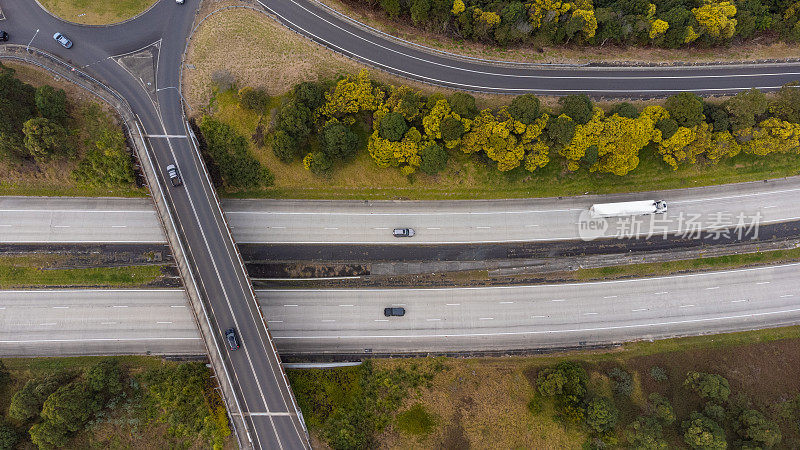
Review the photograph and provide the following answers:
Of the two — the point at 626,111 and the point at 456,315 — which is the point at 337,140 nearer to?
the point at 456,315

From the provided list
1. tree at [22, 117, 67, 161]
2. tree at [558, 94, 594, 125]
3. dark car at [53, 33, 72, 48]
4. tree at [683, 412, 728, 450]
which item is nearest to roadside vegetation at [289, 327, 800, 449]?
tree at [683, 412, 728, 450]

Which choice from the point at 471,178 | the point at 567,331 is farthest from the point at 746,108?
the point at 567,331

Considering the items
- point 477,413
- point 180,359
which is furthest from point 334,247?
point 477,413

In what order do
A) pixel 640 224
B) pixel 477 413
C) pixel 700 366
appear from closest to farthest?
pixel 477 413 → pixel 700 366 → pixel 640 224

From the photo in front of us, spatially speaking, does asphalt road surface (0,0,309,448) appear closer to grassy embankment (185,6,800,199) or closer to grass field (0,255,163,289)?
grassy embankment (185,6,800,199)

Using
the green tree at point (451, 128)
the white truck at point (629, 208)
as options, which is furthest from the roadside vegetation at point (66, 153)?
the white truck at point (629, 208)

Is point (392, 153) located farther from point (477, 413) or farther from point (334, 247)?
point (477, 413)
